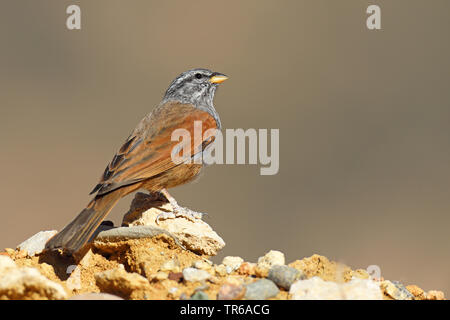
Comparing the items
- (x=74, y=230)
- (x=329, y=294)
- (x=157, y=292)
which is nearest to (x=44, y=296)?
(x=157, y=292)

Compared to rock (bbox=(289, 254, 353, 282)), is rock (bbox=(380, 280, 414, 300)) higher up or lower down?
lower down

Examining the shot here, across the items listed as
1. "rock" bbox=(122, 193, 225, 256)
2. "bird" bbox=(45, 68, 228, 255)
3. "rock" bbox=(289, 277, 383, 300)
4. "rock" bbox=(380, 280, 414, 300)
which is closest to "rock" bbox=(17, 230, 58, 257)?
"bird" bbox=(45, 68, 228, 255)

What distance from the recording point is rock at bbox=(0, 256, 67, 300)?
3463mm

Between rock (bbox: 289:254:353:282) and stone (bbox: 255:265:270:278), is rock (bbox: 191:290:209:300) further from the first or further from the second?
rock (bbox: 289:254:353:282)

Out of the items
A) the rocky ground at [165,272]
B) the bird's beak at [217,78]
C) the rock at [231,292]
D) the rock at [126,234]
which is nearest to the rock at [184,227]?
the rocky ground at [165,272]

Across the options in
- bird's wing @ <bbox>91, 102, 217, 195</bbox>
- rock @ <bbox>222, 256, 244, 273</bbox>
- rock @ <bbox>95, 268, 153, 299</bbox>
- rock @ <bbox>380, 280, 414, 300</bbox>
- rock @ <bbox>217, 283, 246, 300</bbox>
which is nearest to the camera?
rock @ <bbox>217, 283, 246, 300</bbox>

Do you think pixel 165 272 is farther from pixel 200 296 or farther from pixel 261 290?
pixel 261 290

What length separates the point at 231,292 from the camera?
3.69 meters

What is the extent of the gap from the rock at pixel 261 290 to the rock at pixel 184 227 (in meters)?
1.22

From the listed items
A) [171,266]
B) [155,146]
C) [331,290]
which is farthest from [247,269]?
[155,146]

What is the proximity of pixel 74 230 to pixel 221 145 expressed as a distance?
229 cm

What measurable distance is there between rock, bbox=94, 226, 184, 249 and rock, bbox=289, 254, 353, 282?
3.97 feet

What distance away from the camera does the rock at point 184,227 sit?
16.6ft

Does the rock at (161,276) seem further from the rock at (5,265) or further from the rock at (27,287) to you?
the rock at (5,265)
